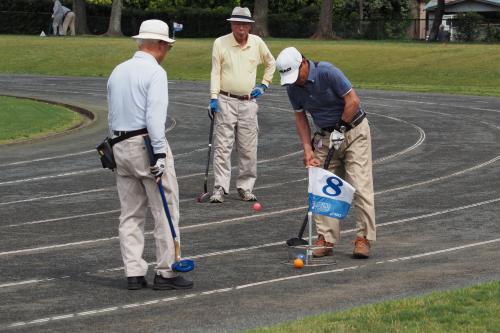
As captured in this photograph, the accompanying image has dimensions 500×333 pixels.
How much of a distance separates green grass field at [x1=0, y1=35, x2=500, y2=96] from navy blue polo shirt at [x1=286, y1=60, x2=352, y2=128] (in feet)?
89.4

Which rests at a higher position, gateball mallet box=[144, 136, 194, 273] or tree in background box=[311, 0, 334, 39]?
gateball mallet box=[144, 136, 194, 273]

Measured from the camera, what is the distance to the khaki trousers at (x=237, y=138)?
49.6ft

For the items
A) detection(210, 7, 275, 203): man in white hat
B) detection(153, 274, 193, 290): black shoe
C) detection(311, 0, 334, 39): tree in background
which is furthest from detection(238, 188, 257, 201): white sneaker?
detection(311, 0, 334, 39): tree in background

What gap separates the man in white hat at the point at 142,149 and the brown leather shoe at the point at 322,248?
1700 mm

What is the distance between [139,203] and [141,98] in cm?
92

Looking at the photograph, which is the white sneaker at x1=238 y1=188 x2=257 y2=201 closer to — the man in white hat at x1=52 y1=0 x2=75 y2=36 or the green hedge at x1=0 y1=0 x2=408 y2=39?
A: the man in white hat at x1=52 y1=0 x2=75 y2=36

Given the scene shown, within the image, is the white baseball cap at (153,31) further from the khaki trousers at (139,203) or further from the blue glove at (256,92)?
the blue glove at (256,92)

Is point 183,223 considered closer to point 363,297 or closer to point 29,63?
point 363,297

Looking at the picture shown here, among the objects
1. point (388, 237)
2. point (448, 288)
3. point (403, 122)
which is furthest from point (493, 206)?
point (403, 122)

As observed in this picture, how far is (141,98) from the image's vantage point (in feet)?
31.6

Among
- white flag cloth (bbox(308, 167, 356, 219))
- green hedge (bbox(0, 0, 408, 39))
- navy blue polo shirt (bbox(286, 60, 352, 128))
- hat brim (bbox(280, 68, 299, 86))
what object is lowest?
green hedge (bbox(0, 0, 408, 39))

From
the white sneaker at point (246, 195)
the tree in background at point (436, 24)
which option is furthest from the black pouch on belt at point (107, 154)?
the tree in background at point (436, 24)

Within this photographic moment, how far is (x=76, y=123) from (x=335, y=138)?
16.5m

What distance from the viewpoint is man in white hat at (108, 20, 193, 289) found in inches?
377
